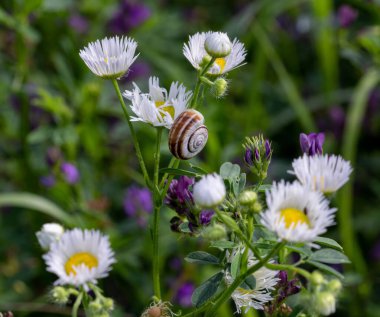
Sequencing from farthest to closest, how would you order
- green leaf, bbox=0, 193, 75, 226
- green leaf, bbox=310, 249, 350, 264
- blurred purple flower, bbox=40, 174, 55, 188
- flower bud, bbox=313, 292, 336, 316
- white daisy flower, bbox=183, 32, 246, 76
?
1. blurred purple flower, bbox=40, 174, 55, 188
2. green leaf, bbox=0, 193, 75, 226
3. white daisy flower, bbox=183, 32, 246, 76
4. green leaf, bbox=310, 249, 350, 264
5. flower bud, bbox=313, 292, 336, 316

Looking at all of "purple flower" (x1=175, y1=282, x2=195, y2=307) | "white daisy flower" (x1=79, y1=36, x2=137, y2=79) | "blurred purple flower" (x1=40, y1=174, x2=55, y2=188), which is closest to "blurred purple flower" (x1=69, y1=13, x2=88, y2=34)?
"blurred purple flower" (x1=40, y1=174, x2=55, y2=188)

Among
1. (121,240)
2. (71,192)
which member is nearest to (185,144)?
(121,240)

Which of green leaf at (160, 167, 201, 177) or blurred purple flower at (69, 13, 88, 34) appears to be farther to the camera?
blurred purple flower at (69, 13, 88, 34)

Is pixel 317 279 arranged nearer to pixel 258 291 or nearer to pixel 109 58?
pixel 258 291

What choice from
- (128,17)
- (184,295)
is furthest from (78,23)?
(184,295)

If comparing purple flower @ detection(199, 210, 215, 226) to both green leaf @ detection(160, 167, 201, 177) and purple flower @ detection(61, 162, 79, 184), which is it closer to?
green leaf @ detection(160, 167, 201, 177)

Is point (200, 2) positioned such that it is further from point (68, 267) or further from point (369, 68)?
point (68, 267)

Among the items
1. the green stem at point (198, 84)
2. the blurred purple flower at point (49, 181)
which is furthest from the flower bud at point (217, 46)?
the blurred purple flower at point (49, 181)

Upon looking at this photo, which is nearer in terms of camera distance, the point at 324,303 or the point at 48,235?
the point at 324,303
